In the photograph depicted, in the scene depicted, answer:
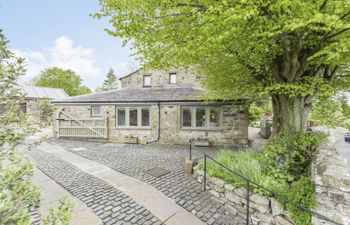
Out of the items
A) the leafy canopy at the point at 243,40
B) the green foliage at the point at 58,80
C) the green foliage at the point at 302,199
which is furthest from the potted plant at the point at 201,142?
the green foliage at the point at 58,80

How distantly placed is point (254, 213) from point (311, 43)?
15.6 feet

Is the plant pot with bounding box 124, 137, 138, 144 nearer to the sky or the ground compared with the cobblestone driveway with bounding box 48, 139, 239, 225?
nearer to the sky

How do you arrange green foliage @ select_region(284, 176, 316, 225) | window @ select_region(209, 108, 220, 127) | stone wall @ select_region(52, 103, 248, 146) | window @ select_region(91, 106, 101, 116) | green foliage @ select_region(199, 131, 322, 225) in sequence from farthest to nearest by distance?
1. window @ select_region(91, 106, 101, 116)
2. window @ select_region(209, 108, 220, 127)
3. stone wall @ select_region(52, 103, 248, 146)
4. green foliage @ select_region(199, 131, 322, 225)
5. green foliage @ select_region(284, 176, 316, 225)

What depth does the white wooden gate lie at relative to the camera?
37.7ft

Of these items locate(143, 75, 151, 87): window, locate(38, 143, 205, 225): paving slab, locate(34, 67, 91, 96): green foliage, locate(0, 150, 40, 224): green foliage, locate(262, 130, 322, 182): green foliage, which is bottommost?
locate(38, 143, 205, 225): paving slab

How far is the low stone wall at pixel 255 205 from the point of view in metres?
3.29

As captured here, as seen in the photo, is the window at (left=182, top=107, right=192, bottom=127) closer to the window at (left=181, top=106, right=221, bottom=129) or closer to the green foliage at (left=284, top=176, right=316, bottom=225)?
the window at (left=181, top=106, right=221, bottom=129)

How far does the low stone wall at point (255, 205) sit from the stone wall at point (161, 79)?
32.3 ft

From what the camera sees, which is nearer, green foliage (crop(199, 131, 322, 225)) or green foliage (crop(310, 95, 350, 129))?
green foliage (crop(199, 131, 322, 225))

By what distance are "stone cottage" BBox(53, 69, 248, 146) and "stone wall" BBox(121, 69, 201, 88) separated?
179cm

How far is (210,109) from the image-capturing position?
1045 cm

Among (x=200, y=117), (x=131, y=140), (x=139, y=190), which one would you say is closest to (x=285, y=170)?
(x=139, y=190)

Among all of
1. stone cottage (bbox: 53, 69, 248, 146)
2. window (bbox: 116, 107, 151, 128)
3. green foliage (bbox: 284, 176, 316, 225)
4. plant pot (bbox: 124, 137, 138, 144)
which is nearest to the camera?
green foliage (bbox: 284, 176, 316, 225)

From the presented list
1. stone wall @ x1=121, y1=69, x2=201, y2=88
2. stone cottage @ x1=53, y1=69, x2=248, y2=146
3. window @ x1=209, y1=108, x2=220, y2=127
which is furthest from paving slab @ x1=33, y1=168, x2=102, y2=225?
stone wall @ x1=121, y1=69, x2=201, y2=88
